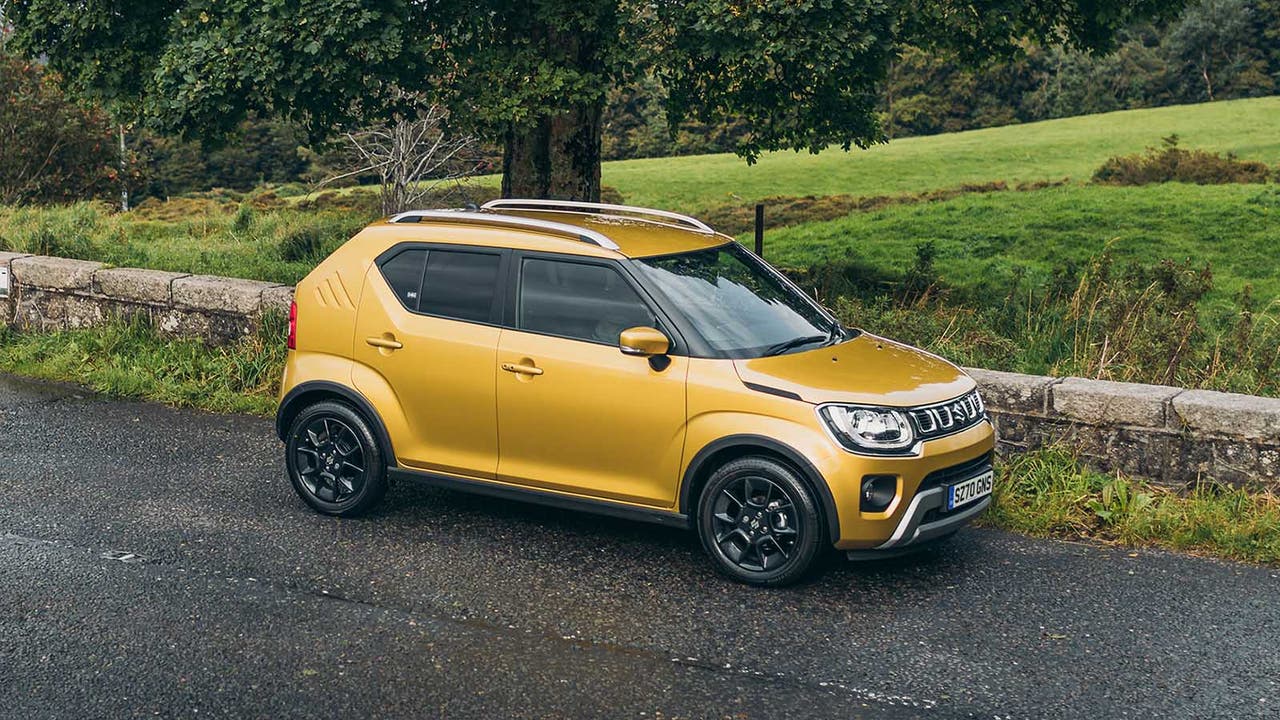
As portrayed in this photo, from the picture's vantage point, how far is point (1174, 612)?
600 centimetres

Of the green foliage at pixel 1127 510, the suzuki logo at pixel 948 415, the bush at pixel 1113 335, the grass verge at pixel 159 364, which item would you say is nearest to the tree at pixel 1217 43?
the bush at pixel 1113 335

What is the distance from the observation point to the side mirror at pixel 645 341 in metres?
6.18

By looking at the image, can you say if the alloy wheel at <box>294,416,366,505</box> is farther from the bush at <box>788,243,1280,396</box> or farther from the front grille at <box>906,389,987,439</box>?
the bush at <box>788,243,1280,396</box>

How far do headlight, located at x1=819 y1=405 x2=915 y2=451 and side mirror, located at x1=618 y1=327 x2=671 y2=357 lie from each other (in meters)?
0.82

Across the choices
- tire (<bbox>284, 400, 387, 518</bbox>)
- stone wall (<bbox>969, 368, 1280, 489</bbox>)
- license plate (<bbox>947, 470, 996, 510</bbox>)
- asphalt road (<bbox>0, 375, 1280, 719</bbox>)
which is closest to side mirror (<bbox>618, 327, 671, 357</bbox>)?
asphalt road (<bbox>0, 375, 1280, 719</bbox>)

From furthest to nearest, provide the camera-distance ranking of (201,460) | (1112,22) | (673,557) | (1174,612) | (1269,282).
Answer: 1. (1269,282)
2. (1112,22)
3. (201,460)
4. (673,557)
5. (1174,612)

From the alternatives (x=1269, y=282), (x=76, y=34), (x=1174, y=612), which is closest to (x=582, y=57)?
(x=76, y=34)

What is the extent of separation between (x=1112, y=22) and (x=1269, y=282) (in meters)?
7.41

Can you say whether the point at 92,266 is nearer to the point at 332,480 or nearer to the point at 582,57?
the point at 582,57

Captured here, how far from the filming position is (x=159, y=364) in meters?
10.8

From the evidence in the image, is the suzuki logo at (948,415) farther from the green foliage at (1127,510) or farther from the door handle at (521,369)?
the door handle at (521,369)

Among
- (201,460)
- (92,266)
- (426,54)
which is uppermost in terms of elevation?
(426,54)

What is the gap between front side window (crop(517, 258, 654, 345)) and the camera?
655 cm

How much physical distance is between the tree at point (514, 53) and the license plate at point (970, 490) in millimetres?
5453
